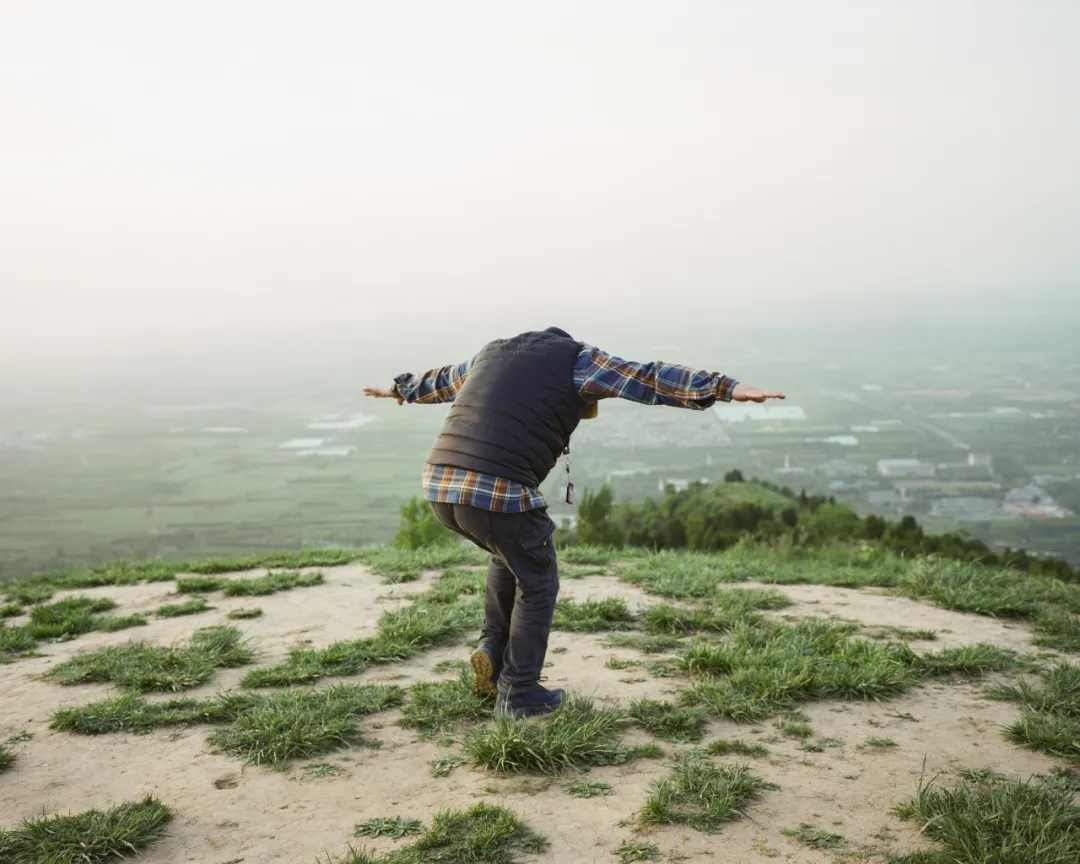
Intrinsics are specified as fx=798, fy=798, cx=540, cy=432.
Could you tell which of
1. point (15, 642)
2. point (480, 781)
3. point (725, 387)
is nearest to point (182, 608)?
point (15, 642)

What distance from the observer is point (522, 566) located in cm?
420

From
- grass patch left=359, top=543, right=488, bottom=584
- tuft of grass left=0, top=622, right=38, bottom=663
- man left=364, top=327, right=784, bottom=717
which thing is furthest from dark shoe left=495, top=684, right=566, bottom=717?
tuft of grass left=0, top=622, right=38, bottom=663

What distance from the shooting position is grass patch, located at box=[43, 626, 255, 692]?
5.01 m

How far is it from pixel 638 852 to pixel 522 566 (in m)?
1.55

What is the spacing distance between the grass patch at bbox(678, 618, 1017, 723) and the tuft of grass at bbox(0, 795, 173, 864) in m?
2.77

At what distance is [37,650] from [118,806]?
10.5ft

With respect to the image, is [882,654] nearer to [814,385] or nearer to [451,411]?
[451,411]

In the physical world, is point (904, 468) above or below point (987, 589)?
below

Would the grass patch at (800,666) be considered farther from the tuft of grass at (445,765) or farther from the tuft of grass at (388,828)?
the tuft of grass at (388,828)

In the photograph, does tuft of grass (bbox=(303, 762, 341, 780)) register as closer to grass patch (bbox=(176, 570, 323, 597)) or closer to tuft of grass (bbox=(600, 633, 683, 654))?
tuft of grass (bbox=(600, 633, 683, 654))

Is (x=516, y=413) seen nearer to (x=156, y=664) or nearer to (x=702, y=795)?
(x=702, y=795)

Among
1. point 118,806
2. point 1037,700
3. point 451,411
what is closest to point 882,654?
point 1037,700

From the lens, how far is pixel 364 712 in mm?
4512

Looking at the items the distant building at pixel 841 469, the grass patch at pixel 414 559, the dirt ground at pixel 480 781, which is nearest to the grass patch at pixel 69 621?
the dirt ground at pixel 480 781
